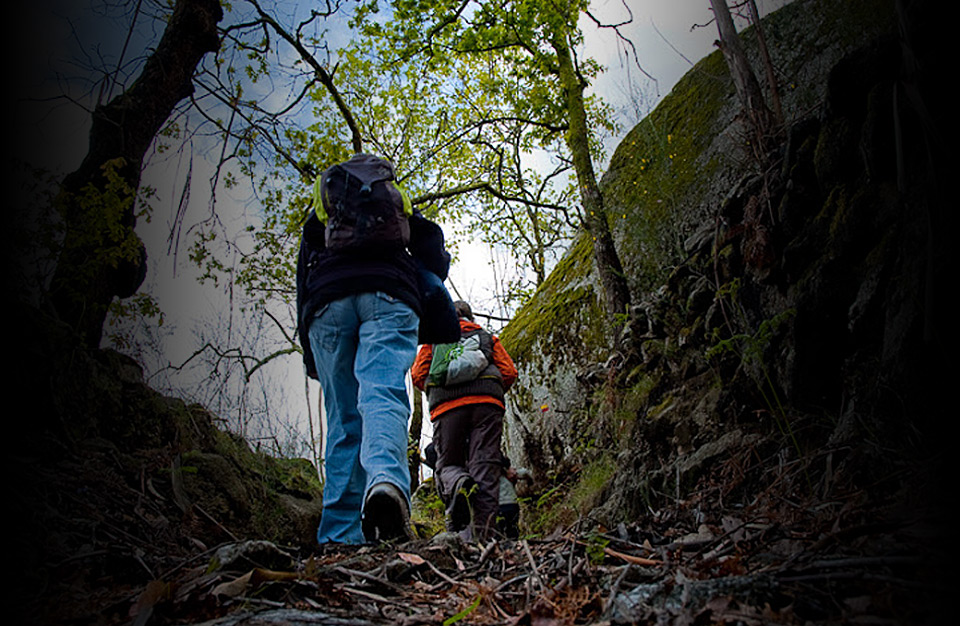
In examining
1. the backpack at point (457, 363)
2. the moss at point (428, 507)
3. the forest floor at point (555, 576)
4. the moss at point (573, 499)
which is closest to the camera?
the forest floor at point (555, 576)

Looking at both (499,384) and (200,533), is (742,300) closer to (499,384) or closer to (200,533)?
(499,384)

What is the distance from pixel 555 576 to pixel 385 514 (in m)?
1.03

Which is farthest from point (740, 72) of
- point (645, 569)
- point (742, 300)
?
point (645, 569)

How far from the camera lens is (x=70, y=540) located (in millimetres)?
1554

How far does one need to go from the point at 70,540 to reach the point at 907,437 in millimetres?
2593

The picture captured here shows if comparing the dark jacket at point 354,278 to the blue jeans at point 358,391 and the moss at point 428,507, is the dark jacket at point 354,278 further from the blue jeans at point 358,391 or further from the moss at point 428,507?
the moss at point 428,507

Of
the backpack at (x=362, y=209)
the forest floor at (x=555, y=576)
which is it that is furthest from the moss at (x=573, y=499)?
the backpack at (x=362, y=209)

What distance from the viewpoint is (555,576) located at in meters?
1.44

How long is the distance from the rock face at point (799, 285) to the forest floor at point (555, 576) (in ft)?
1.21

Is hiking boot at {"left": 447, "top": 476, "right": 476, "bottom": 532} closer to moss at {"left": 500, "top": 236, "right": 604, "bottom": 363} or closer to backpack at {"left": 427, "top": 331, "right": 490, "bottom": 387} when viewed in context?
backpack at {"left": 427, "top": 331, "right": 490, "bottom": 387}

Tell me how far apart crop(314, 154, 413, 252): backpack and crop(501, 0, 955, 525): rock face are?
1.96 m

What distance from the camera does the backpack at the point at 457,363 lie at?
14.6 ft

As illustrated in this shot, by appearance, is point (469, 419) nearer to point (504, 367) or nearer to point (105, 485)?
point (504, 367)

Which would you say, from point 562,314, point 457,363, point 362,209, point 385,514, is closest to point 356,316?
point 362,209
